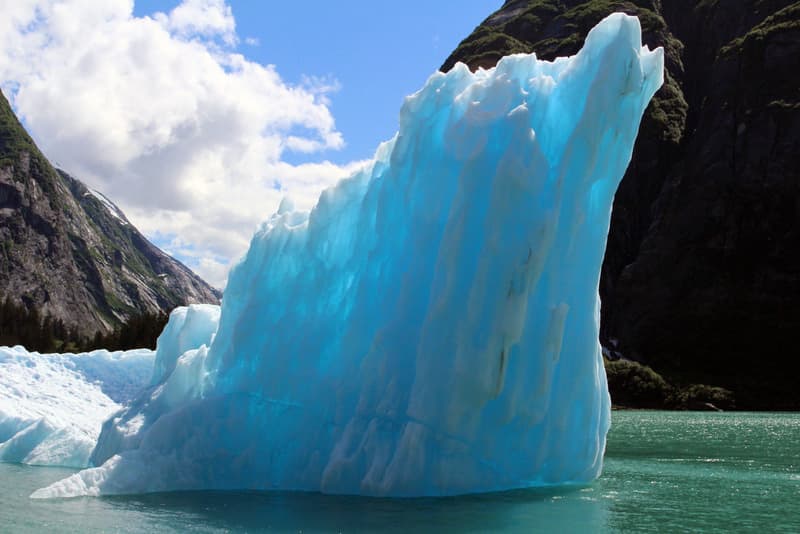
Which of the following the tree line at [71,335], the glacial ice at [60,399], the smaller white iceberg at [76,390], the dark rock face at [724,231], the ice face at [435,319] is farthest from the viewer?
the dark rock face at [724,231]

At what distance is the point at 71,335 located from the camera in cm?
11569

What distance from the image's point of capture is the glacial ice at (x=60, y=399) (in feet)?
74.6

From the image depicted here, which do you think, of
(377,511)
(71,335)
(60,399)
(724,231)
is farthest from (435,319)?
(71,335)

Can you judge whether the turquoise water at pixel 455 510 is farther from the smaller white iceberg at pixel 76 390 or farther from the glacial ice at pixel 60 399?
the glacial ice at pixel 60 399

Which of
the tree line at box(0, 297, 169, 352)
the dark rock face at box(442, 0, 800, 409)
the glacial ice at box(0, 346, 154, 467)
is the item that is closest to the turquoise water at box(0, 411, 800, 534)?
the glacial ice at box(0, 346, 154, 467)

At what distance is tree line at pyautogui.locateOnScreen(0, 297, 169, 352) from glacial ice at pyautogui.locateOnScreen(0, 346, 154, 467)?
4300cm

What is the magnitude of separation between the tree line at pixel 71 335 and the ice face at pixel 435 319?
5898 centimetres

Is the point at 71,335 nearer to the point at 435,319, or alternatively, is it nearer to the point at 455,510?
the point at 435,319

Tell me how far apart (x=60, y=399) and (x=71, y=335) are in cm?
9441

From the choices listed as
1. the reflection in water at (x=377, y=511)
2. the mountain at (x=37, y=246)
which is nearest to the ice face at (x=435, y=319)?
the reflection in water at (x=377, y=511)

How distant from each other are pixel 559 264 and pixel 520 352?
1.98 meters

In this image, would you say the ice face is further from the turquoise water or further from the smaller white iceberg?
the smaller white iceberg

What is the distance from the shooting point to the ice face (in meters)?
14.7

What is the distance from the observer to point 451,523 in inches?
473
